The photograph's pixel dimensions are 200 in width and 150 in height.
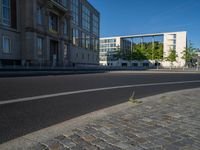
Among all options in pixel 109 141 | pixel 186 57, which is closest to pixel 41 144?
pixel 109 141

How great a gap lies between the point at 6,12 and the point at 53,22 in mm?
13218

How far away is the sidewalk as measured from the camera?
311 cm

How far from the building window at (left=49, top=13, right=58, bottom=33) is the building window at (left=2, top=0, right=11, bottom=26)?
1034cm

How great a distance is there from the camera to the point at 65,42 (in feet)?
151

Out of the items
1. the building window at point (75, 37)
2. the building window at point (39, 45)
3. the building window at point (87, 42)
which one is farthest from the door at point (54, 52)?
the building window at point (87, 42)

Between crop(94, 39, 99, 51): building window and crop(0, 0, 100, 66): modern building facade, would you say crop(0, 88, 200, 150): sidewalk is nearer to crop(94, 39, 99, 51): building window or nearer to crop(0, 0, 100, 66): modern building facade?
crop(0, 0, 100, 66): modern building facade

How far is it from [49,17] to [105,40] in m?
80.5

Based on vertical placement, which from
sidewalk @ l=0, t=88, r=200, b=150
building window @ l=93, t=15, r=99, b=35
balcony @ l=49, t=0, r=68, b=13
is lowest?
sidewalk @ l=0, t=88, r=200, b=150

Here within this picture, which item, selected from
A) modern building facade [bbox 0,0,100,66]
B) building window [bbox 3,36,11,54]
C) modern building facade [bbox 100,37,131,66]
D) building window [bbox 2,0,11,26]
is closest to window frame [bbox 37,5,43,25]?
modern building facade [bbox 0,0,100,66]

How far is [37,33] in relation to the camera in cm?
3425

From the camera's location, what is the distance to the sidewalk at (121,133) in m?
3.11

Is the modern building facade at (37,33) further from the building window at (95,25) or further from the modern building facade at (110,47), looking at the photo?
the modern building facade at (110,47)

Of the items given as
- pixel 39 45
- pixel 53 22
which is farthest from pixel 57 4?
pixel 39 45

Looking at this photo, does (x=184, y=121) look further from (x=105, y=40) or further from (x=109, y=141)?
(x=105, y=40)
